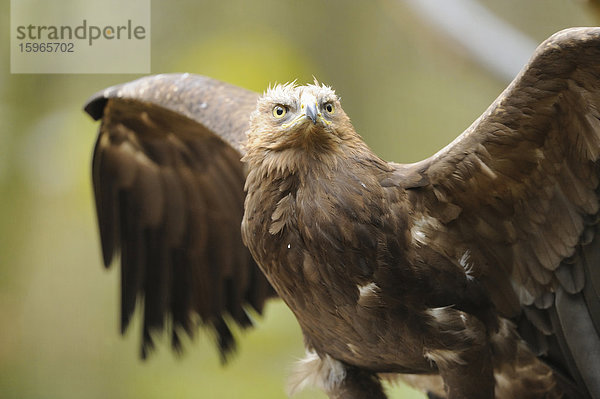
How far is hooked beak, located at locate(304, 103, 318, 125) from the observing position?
2.86 m

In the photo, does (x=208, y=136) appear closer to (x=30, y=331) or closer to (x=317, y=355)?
(x=317, y=355)

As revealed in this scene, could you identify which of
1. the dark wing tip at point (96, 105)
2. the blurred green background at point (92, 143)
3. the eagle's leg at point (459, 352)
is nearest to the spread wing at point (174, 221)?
the dark wing tip at point (96, 105)

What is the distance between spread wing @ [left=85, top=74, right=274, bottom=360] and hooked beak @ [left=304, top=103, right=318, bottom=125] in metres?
1.63

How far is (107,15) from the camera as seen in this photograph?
5770 mm

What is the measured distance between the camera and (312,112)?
9.40 feet

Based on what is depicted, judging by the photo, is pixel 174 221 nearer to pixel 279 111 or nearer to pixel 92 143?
pixel 279 111

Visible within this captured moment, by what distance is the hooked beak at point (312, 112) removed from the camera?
9.39 feet

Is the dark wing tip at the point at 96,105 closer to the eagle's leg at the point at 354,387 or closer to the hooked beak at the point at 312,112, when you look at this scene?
the hooked beak at the point at 312,112

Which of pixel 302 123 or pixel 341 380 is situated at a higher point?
pixel 302 123

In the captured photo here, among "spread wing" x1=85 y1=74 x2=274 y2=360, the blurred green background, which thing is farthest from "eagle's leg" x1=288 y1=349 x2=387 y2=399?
the blurred green background

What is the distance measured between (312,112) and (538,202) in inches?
39.0


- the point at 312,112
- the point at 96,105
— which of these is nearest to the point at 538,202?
the point at 312,112

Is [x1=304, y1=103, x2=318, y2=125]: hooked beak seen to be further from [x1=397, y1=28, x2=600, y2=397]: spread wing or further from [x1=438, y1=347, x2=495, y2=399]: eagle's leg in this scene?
[x1=438, y1=347, x2=495, y2=399]: eagle's leg

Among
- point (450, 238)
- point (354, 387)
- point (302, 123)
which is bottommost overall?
point (354, 387)
